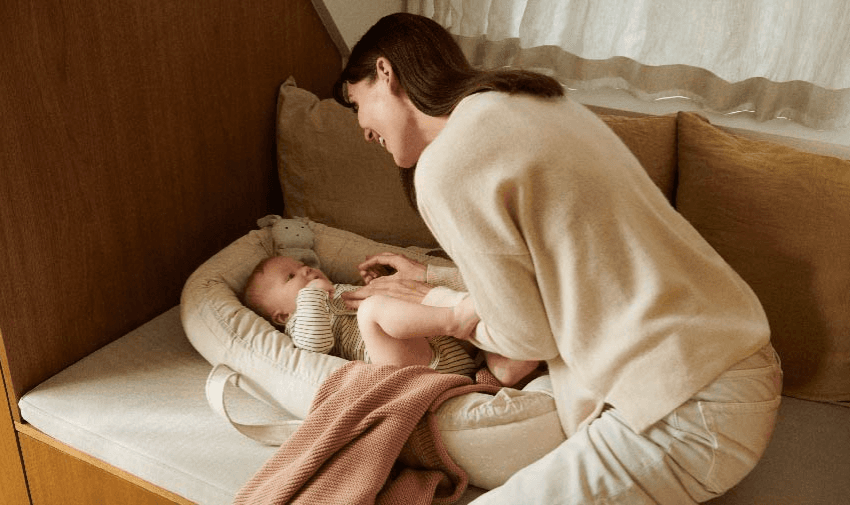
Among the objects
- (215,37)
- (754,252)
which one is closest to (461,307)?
(754,252)

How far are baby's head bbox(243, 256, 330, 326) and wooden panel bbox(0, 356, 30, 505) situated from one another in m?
0.49

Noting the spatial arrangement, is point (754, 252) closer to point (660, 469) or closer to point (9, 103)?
point (660, 469)

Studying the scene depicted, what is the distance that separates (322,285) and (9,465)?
711 millimetres

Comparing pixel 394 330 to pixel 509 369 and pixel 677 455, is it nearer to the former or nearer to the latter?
pixel 509 369

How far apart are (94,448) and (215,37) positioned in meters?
0.87

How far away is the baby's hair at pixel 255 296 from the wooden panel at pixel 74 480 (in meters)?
0.41

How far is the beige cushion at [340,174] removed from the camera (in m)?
1.80

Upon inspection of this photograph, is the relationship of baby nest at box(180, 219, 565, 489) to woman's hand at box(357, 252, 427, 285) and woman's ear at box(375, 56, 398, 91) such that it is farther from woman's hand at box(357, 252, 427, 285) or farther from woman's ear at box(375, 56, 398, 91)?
woman's ear at box(375, 56, 398, 91)

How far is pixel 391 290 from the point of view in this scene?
148 cm

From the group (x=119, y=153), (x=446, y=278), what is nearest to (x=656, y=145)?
(x=446, y=278)

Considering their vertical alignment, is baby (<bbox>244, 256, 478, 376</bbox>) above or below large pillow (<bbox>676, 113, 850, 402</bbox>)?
below

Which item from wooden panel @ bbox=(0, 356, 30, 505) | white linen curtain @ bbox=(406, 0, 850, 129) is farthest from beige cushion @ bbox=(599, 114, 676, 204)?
wooden panel @ bbox=(0, 356, 30, 505)

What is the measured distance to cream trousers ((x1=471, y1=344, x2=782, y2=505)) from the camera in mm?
1032

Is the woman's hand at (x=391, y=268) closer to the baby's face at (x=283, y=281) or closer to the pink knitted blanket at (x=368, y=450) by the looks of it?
the baby's face at (x=283, y=281)
